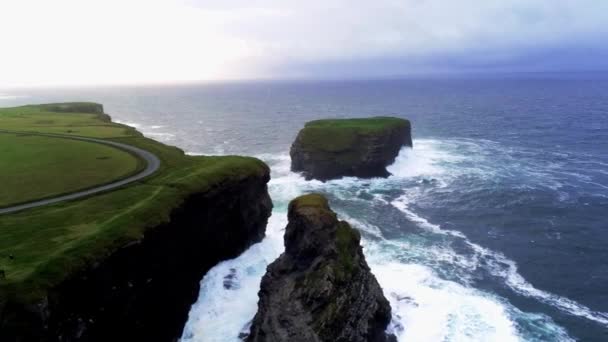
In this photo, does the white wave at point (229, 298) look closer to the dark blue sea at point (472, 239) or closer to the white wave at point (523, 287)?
the dark blue sea at point (472, 239)

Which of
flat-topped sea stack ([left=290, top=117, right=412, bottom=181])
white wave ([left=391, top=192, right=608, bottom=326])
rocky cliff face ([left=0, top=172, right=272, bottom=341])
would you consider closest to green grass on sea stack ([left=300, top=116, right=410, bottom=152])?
flat-topped sea stack ([left=290, top=117, right=412, bottom=181])

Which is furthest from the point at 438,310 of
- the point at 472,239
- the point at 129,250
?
the point at 129,250

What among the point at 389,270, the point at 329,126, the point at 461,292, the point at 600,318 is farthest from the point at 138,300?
the point at 329,126

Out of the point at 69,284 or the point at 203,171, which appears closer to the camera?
the point at 69,284

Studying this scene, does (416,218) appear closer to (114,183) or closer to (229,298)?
(229,298)

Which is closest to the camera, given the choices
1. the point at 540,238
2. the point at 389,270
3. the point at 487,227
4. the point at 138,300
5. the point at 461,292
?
the point at 138,300

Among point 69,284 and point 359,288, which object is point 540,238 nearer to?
point 359,288

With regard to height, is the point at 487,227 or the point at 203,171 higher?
A: the point at 203,171

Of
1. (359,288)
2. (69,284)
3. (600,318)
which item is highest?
(69,284)
